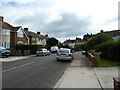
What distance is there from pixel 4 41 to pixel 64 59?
22406 millimetres

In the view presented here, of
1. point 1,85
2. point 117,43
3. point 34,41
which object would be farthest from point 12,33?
point 1,85

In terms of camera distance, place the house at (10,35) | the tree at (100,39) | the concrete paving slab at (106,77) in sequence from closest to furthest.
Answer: the concrete paving slab at (106,77) → the tree at (100,39) → the house at (10,35)

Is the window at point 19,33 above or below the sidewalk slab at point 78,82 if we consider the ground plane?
above

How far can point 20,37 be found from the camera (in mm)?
48406

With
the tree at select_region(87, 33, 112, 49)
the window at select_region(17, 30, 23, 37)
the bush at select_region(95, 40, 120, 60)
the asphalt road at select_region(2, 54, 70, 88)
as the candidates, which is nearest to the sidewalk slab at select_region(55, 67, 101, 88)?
the asphalt road at select_region(2, 54, 70, 88)

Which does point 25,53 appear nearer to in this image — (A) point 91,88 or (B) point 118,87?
(A) point 91,88

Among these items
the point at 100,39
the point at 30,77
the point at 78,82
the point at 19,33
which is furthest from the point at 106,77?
the point at 19,33

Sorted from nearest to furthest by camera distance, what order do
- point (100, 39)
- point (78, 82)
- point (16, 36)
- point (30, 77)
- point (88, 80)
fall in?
1. point (78, 82)
2. point (88, 80)
3. point (30, 77)
4. point (100, 39)
5. point (16, 36)

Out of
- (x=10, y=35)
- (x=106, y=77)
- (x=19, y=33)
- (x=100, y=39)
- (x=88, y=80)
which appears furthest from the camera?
(x=19, y=33)

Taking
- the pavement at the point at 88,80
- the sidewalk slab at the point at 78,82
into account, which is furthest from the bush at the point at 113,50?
the sidewalk slab at the point at 78,82

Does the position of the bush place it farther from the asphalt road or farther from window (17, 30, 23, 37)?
window (17, 30, 23, 37)

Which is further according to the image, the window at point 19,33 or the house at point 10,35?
the window at point 19,33

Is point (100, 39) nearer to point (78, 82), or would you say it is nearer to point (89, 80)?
point (89, 80)

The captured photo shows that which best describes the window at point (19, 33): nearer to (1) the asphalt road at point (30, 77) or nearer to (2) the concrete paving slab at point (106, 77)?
(1) the asphalt road at point (30, 77)
